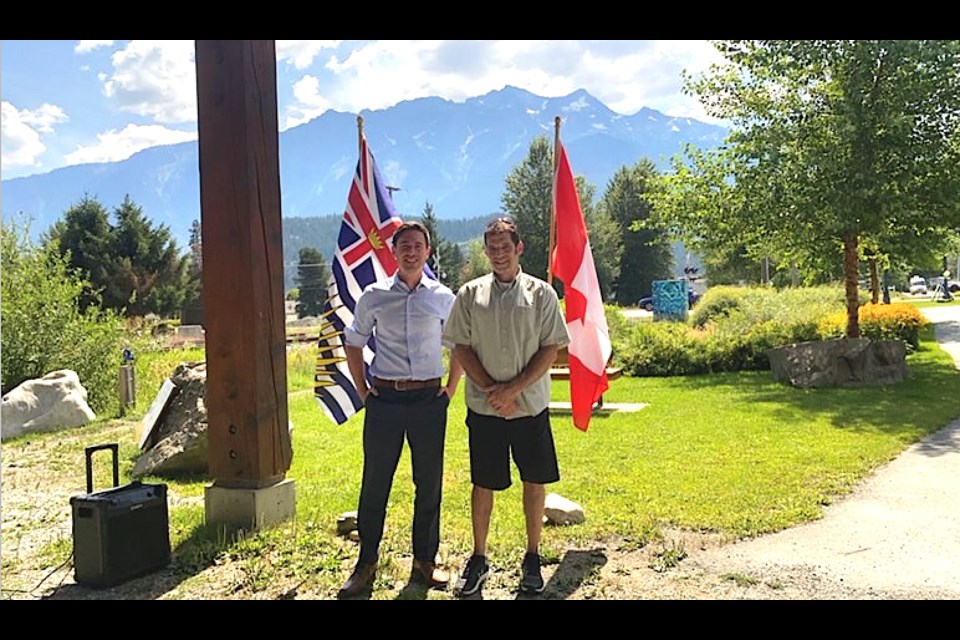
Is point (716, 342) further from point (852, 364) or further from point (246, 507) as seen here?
point (246, 507)

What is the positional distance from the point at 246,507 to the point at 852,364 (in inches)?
404

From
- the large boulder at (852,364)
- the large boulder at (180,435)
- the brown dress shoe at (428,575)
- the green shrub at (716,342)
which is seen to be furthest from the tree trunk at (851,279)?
the brown dress shoe at (428,575)

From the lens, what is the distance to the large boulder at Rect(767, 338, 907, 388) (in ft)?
39.5

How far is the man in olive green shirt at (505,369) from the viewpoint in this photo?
4090 mm

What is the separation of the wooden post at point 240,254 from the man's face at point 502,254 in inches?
63.6

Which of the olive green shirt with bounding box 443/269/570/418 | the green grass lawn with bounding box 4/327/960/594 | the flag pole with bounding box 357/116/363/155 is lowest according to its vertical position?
the green grass lawn with bounding box 4/327/960/594

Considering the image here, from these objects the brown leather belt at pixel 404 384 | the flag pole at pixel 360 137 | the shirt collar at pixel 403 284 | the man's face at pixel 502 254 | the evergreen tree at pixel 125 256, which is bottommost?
the brown leather belt at pixel 404 384

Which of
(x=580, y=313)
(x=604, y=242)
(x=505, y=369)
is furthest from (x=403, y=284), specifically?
(x=604, y=242)

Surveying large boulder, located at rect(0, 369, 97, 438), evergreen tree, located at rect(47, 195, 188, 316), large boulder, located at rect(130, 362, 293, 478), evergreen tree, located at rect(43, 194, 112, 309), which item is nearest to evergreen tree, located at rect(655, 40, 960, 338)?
large boulder, located at rect(130, 362, 293, 478)

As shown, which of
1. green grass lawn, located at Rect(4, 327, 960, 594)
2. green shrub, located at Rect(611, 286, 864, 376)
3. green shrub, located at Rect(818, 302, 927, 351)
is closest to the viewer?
green grass lawn, located at Rect(4, 327, 960, 594)

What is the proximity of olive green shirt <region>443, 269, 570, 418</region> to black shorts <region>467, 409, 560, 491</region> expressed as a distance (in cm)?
7

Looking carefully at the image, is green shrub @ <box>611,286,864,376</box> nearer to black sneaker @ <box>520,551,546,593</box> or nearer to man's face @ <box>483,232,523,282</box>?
black sneaker @ <box>520,551,546,593</box>

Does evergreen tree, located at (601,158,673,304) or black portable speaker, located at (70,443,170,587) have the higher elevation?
evergreen tree, located at (601,158,673,304)

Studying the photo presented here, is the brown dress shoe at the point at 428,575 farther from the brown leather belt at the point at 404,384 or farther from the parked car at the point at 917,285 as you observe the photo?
the parked car at the point at 917,285
